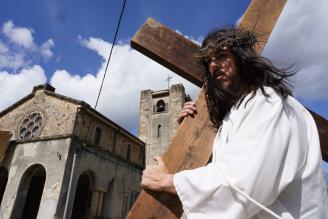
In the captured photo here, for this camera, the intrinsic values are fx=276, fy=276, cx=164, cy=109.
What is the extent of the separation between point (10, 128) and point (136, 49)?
20645 mm

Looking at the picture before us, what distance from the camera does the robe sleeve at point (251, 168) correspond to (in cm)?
93

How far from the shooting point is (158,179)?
125 cm

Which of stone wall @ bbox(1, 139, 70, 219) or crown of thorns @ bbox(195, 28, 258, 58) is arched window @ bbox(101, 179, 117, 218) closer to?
stone wall @ bbox(1, 139, 70, 219)

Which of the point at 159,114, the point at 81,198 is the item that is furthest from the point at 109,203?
the point at 159,114

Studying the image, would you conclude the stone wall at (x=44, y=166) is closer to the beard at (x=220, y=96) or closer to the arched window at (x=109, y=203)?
the arched window at (x=109, y=203)

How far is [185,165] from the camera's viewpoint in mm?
1413

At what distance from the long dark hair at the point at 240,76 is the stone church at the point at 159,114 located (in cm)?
2574

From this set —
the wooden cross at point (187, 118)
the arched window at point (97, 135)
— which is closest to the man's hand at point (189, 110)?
the wooden cross at point (187, 118)

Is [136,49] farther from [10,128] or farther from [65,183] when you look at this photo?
[10,128]

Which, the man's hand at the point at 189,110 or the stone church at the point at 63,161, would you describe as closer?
the man's hand at the point at 189,110

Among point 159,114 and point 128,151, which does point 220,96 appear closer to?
point 128,151

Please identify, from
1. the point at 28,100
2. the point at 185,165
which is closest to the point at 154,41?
the point at 185,165

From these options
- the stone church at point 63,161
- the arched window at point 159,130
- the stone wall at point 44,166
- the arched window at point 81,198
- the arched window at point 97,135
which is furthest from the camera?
the arched window at point 159,130

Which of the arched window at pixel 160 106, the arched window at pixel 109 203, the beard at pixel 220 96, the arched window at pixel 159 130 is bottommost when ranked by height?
the beard at pixel 220 96
